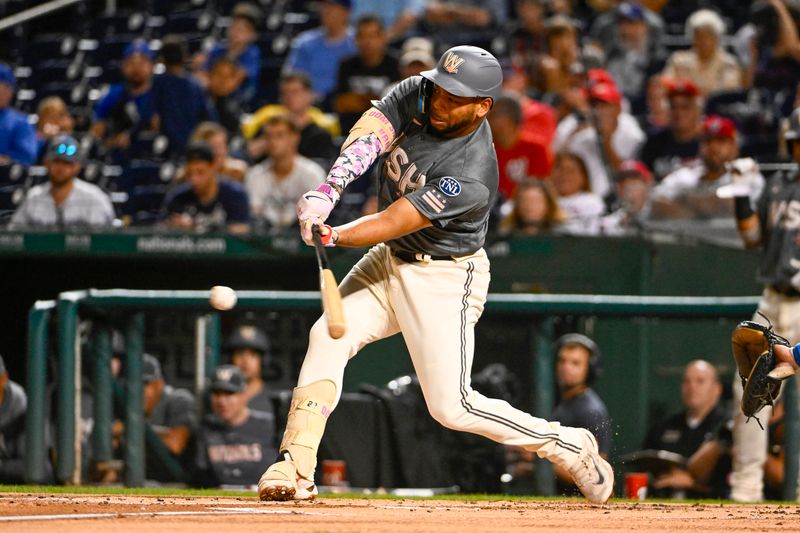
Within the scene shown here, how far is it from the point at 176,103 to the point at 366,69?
147cm

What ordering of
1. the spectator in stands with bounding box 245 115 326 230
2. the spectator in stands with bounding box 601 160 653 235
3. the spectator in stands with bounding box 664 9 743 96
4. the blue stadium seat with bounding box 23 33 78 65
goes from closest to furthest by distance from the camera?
the spectator in stands with bounding box 601 160 653 235, the spectator in stands with bounding box 245 115 326 230, the spectator in stands with bounding box 664 9 743 96, the blue stadium seat with bounding box 23 33 78 65

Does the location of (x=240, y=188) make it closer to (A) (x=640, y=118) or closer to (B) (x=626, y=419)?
(B) (x=626, y=419)

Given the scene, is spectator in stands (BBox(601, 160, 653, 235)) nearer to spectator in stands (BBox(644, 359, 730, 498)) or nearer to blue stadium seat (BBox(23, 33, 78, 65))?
spectator in stands (BBox(644, 359, 730, 498))

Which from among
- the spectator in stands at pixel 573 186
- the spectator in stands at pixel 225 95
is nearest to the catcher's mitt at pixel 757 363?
the spectator in stands at pixel 573 186

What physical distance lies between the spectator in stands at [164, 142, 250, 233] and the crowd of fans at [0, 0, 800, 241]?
0.01 meters

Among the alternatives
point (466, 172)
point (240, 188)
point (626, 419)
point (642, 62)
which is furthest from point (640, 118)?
point (466, 172)

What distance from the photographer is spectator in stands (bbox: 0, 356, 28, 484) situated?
7492 mm

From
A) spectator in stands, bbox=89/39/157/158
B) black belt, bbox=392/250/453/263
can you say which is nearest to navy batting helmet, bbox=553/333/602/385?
black belt, bbox=392/250/453/263

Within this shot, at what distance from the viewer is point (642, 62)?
40.4 ft

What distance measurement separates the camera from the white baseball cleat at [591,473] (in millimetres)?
5852

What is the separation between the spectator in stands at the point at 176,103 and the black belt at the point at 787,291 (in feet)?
17.0

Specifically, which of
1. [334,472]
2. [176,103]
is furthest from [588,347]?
[176,103]

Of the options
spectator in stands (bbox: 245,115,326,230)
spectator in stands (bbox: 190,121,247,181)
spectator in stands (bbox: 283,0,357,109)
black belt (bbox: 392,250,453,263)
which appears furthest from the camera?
spectator in stands (bbox: 283,0,357,109)

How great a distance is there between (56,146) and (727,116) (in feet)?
16.4
